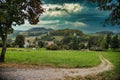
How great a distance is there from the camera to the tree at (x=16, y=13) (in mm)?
35500

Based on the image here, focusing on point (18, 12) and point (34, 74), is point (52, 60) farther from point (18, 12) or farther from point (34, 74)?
point (34, 74)

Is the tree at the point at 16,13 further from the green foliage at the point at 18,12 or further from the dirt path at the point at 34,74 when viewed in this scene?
the dirt path at the point at 34,74

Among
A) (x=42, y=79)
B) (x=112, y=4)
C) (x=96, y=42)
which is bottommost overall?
(x=96, y=42)

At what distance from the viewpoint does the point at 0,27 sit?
119ft

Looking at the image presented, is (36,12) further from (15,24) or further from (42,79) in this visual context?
(42,79)

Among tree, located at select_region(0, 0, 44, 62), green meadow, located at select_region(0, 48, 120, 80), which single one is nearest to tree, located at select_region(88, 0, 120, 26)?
green meadow, located at select_region(0, 48, 120, 80)

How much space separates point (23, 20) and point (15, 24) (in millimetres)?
1227

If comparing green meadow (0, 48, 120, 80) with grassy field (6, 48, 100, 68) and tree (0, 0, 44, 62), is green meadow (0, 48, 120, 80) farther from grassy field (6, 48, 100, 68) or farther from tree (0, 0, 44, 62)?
tree (0, 0, 44, 62)

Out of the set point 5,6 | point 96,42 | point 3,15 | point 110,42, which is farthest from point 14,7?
point 96,42

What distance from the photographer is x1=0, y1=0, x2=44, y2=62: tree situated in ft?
116

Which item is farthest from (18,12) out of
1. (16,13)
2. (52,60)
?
(52,60)

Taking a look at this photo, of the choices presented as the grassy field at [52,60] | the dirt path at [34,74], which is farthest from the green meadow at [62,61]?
the dirt path at [34,74]

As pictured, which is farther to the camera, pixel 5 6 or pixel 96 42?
pixel 96 42

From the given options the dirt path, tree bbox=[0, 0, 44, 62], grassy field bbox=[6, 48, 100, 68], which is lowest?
grassy field bbox=[6, 48, 100, 68]
